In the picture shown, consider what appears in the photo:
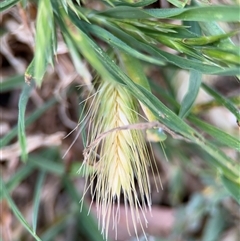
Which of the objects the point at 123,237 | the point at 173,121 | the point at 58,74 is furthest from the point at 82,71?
the point at 123,237

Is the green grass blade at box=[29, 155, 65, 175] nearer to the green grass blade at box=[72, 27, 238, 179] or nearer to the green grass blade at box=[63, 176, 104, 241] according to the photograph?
the green grass blade at box=[63, 176, 104, 241]

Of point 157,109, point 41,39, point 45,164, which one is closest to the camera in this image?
point 41,39

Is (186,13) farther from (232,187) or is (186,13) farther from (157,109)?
(232,187)

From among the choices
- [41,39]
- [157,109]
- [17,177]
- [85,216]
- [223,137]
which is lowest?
[85,216]

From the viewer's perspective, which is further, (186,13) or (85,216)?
(85,216)

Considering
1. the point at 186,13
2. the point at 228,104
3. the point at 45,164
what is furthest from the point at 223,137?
the point at 45,164

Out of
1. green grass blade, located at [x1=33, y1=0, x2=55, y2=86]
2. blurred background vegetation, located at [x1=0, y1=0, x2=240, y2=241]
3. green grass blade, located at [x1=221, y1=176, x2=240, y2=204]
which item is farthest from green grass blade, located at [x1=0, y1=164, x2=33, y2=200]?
green grass blade, located at [x1=33, y1=0, x2=55, y2=86]

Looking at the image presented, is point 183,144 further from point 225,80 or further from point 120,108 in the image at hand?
point 120,108

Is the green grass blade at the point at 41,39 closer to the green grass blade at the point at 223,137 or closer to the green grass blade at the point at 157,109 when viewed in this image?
the green grass blade at the point at 157,109
